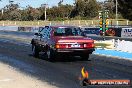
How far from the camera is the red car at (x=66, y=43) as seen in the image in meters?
18.0

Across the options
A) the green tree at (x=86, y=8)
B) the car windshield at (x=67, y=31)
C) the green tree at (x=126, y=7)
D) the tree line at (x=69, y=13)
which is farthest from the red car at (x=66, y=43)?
the green tree at (x=86, y=8)

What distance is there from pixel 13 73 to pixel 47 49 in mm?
4952

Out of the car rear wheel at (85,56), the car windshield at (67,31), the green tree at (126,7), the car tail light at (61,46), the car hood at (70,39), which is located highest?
the green tree at (126,7)

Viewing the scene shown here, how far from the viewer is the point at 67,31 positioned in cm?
1886

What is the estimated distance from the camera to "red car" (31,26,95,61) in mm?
18000

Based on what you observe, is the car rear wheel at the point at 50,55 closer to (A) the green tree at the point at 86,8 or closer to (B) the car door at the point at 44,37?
(B) the car door at the point at 44,37

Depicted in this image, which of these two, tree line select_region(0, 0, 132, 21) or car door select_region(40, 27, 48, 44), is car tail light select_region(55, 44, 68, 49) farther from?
tree line select_region(0, 0, 132, 21)

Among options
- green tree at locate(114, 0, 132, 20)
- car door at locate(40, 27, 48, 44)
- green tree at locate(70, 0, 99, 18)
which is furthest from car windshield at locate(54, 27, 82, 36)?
green tree at locate(70, 0, 99, 18)

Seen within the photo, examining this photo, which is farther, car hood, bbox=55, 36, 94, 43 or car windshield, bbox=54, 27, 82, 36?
car windshield, bbox=54, 27, 82, 36

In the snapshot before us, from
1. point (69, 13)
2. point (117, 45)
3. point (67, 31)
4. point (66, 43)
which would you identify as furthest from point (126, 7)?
point (66, 43)

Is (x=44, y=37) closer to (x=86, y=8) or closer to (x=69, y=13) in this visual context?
(x=86, y=8)

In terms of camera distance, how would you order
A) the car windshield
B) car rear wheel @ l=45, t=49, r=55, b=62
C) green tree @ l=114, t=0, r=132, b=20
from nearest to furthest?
car rear wheel @ l=45, t=49, r=55, b=62 → the car windshield → green tree @ l=114, t=0, r=132, b=20

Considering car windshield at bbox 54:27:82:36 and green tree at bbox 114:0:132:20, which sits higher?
green tree at bbox 114:0:132:20

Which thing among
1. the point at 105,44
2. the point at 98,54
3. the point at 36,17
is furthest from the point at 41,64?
the point at 36,17
